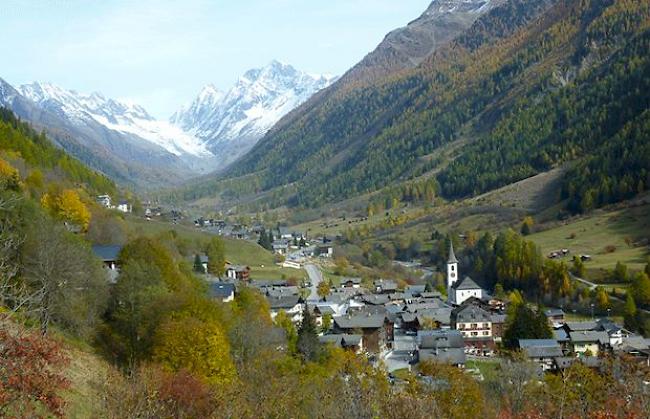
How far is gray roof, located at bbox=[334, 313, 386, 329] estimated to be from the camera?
7894 centimetres

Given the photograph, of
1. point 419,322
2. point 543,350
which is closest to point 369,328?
point 419,322

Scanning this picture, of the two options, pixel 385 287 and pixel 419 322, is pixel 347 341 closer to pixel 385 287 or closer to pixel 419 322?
pixel 419 322

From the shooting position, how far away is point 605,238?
385 feet

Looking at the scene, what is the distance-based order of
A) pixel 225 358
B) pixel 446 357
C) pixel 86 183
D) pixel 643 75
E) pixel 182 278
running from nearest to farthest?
1. pixel 225 358
2. pixel 182 278
3. pixel 446 357
4. pixel 86 183
5. pixel 643 75

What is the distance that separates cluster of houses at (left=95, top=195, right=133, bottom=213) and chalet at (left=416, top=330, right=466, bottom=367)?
5596 centimetres

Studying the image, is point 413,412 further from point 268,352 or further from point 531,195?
point 531,195

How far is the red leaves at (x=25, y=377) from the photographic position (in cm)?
1112

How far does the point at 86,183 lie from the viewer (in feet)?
376

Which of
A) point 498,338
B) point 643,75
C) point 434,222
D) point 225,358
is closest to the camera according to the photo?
point 225,358

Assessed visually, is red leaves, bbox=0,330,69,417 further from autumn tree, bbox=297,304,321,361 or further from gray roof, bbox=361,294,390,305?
gray roof, bbox=361,294,390,305

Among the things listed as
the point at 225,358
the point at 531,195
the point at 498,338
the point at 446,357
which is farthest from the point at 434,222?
the point at 225,358

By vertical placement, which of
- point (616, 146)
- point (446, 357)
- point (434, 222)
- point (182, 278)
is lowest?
point (446, 357)

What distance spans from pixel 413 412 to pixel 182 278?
34839mm

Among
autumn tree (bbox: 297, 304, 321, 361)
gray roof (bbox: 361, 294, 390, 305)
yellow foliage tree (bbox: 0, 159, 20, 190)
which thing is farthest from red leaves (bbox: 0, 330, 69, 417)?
gray roof (bbox: 361, 294, 390, 305)
